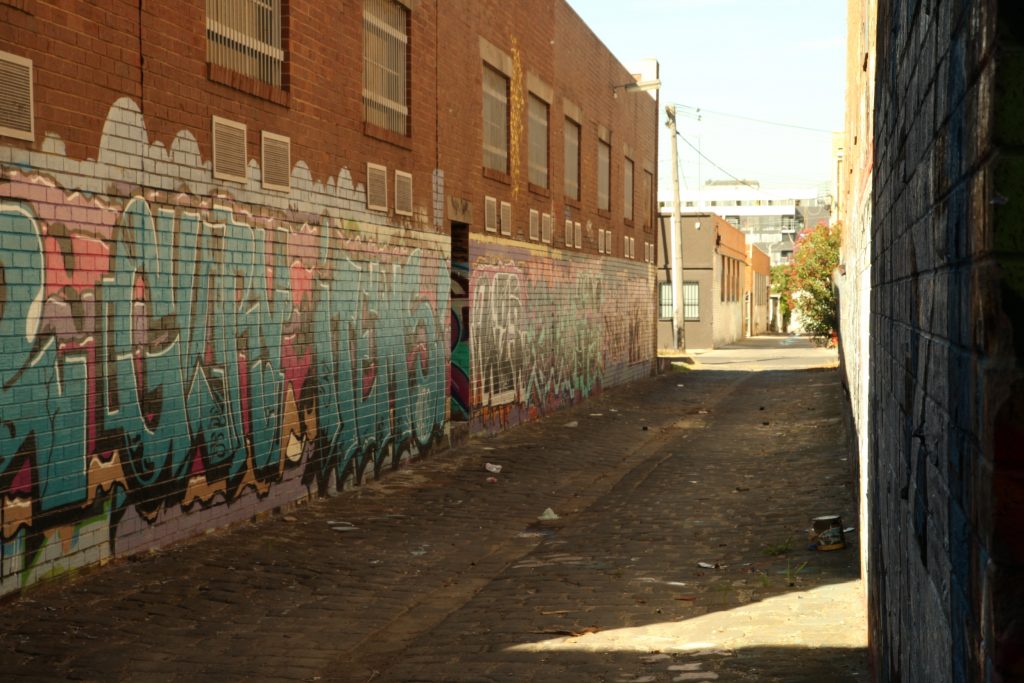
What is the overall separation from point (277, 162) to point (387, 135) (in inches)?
104

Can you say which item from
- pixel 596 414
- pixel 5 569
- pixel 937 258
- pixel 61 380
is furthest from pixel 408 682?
pixel 596 414

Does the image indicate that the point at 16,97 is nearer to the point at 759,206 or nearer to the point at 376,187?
the point at 376,187

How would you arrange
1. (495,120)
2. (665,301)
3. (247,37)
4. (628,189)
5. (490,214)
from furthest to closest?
(665,301) < (628,189) < (495,120) < (490,214) < (247,37)

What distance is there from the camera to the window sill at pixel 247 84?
889 cm

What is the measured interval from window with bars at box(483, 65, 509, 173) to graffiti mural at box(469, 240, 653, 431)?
1.32m

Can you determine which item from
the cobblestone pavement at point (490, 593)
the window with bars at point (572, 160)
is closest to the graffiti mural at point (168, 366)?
the cobblestone pavement at point (490, 593)

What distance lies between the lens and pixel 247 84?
936cm

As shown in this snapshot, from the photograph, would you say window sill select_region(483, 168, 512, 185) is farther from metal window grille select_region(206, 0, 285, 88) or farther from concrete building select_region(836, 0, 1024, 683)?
concrete building select_region(836, 0, 1024, 683)

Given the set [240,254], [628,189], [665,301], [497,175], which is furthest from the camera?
[665,301]

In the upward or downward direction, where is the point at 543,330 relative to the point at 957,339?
downward

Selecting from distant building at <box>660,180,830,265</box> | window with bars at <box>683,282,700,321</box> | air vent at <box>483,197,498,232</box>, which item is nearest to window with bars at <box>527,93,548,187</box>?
air vent at <box>483,197,498,232</box>

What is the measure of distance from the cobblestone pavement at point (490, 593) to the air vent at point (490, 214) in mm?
4617

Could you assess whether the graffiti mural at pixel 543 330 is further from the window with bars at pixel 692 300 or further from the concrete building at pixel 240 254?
the window with bars at pixel 692 300

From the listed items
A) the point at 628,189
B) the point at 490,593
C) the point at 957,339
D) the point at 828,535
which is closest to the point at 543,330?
the point at 628,189
